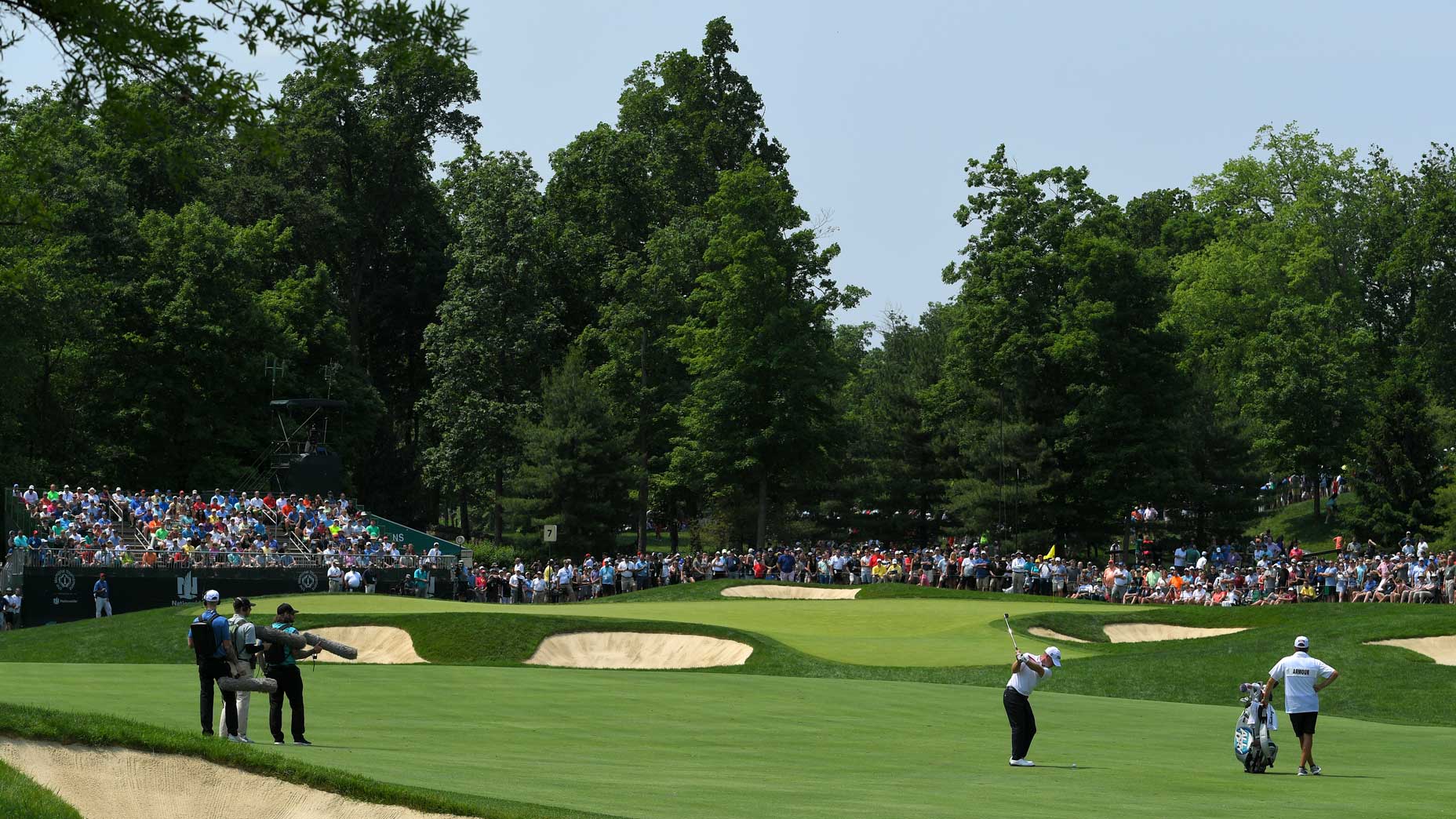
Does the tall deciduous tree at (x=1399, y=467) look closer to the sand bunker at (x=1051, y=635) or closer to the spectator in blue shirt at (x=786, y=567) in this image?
the spectator in blue shirt at (x=786, y=567)

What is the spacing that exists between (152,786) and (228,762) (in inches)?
26.3

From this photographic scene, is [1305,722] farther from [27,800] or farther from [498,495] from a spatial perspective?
[498,495]

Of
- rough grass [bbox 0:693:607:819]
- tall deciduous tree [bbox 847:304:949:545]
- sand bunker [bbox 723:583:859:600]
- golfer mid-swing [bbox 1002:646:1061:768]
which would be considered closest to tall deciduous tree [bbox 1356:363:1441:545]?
tall deciduous tree [bbox 847:304:949:545]

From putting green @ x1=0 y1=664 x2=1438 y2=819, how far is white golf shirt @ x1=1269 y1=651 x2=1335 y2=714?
838 millimetres

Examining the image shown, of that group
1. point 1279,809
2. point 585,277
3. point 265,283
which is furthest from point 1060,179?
point 1279,809

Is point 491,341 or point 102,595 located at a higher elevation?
point 491,341

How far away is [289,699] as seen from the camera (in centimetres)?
1731

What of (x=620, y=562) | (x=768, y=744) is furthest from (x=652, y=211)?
(x=768, y=744)

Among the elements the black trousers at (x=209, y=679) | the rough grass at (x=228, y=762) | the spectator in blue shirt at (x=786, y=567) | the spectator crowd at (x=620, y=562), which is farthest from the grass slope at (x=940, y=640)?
the rough grass at (x=228, y=762)

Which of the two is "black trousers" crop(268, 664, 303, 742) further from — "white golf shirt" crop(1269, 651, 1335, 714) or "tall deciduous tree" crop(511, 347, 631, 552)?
"tall deciduous tree" crop(511, 347, 631, 552)

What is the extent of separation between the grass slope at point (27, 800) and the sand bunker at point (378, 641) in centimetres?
2044

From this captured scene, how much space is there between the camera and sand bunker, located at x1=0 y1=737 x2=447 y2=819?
13.6 m

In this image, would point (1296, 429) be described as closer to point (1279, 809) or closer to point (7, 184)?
point (1279, 809)

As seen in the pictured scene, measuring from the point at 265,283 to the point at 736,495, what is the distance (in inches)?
1129
